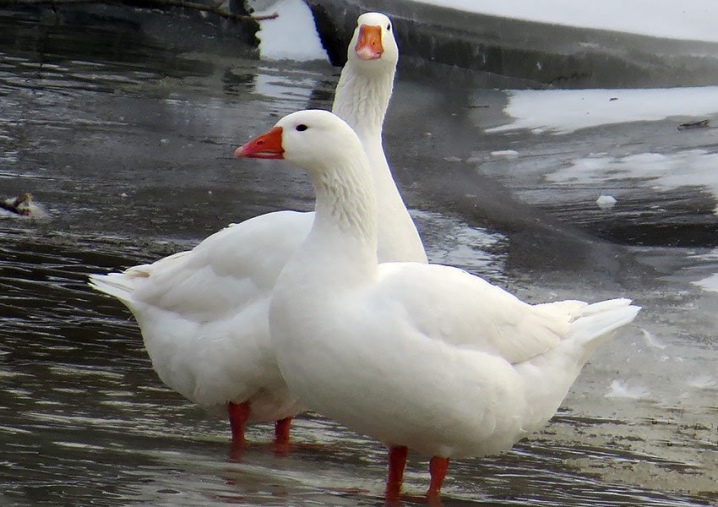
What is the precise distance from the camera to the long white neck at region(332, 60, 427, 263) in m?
5.81

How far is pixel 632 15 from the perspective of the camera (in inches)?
615

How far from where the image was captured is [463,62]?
16.9m

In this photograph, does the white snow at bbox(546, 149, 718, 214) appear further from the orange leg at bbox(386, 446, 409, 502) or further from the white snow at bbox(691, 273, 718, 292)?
the orange leg at bbox(386, 446, 409, 502)

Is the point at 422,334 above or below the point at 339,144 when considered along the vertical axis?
below

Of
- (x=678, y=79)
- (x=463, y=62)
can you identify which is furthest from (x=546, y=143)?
(x=463, y=62)

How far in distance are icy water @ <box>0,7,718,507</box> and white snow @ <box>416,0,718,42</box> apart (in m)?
1.07

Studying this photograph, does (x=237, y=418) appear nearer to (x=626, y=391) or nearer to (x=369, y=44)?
(x=626, y=391)

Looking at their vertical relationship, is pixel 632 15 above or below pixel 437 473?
above

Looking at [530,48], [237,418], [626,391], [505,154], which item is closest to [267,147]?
[237,418]

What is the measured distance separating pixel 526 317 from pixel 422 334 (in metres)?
0.71

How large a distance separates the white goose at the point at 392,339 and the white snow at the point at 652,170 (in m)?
5.41

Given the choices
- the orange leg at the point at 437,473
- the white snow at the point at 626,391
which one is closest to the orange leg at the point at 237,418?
the orange leg at the point at 437,473

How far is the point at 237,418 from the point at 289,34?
14.1m

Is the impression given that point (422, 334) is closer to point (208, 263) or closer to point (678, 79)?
point (208, 263)
